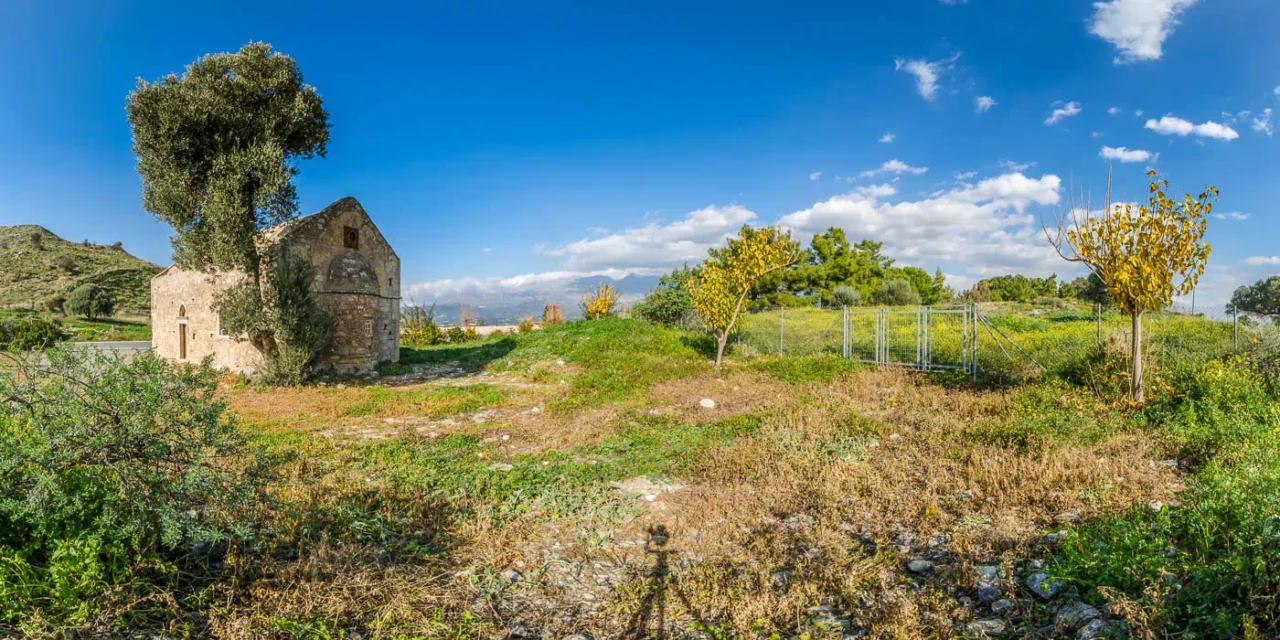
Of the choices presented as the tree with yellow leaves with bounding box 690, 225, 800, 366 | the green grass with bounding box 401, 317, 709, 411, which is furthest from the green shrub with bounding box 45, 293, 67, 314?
the tree with yellow leaves with bounding box 690, 225, 800, 366

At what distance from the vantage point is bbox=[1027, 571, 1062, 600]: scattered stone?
3385 millimetres

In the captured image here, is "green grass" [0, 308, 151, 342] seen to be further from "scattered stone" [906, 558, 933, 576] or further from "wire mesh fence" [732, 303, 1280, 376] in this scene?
"scattered stone" [906, 558, 933, 576]

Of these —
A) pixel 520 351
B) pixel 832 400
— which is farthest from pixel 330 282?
pixel 832 400

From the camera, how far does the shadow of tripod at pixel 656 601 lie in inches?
139

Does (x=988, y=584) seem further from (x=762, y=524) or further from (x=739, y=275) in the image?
(x=739, y=275)

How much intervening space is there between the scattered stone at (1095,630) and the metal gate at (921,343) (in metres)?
9.52

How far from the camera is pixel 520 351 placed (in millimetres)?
20516

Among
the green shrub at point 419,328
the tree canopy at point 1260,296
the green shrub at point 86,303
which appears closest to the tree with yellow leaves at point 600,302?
the green shrub at point 419,328

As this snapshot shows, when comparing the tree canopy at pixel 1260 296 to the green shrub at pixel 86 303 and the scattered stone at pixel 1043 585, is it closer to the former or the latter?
the scattered stone at pixel 1043 585

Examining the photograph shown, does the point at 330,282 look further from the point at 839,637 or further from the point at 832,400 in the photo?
the point at 839,637

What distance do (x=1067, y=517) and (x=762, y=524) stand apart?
249 centimetres

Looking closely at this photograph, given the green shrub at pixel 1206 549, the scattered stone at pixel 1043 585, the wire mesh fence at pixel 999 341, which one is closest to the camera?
the green shrub at pixel 1206 549

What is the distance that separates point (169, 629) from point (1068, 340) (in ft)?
49.4

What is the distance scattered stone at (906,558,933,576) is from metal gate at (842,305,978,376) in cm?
872
